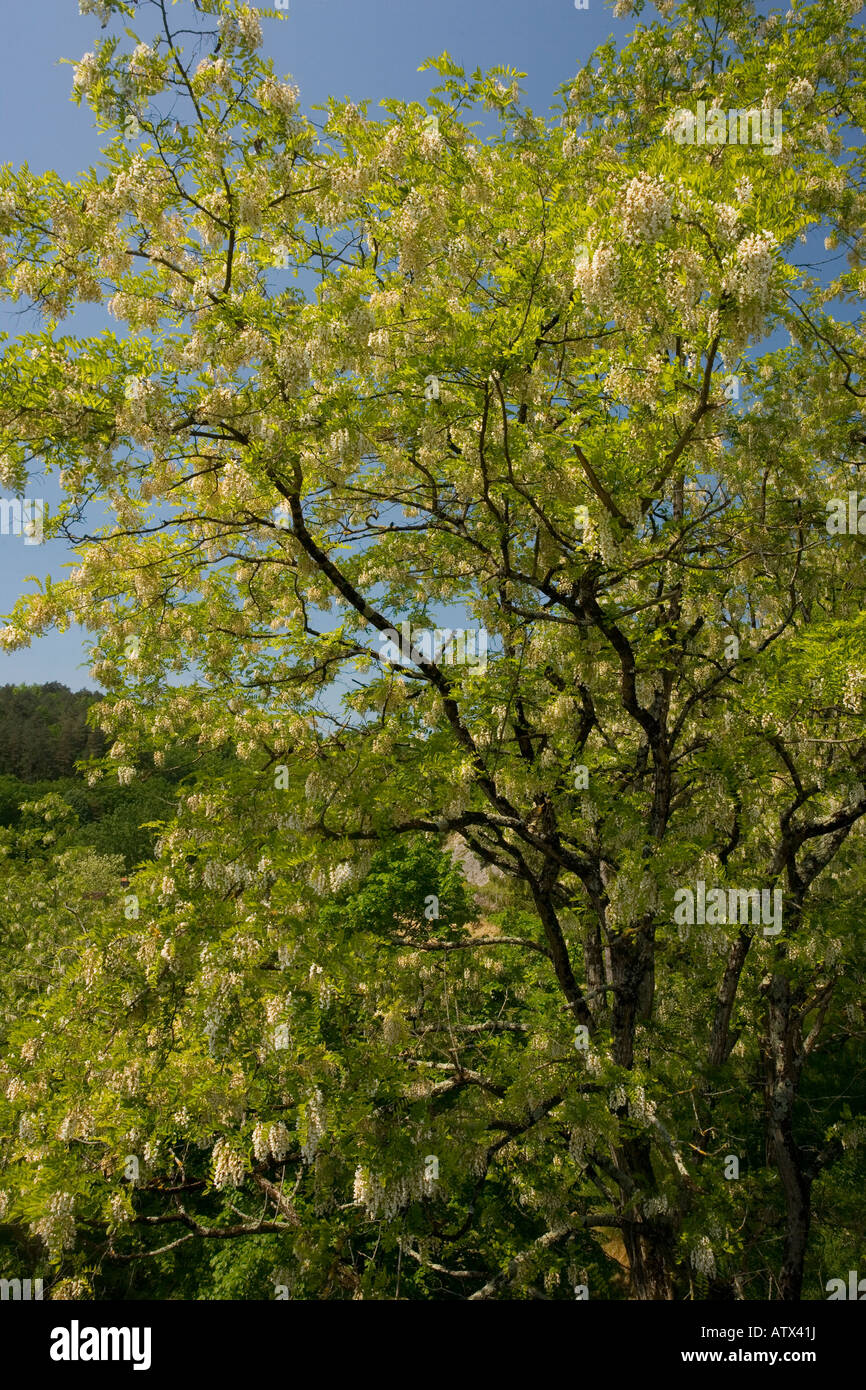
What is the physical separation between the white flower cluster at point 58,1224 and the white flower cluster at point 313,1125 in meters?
1.89

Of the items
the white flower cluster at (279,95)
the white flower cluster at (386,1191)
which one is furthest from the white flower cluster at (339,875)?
the white flower cluster at (279,95)

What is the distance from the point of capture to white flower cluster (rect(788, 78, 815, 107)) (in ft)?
24.6

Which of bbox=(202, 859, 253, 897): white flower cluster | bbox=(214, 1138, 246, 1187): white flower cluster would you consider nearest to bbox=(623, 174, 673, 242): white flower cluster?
bbox=(202, 859, 253, 897): white flower cluster

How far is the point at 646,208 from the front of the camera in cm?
439

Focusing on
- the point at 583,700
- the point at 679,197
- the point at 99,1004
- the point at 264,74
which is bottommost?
the point at 99,1004

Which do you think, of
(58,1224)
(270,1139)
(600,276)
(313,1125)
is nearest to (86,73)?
(600,276)

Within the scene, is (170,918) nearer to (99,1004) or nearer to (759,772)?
(99,1004)

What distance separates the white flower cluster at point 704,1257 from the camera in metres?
6.69

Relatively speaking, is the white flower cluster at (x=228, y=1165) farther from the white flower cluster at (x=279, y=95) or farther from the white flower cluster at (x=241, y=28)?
the white flower cluster at (x=241, y=28)

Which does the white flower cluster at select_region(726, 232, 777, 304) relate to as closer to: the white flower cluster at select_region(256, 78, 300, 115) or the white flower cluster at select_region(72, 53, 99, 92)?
the white flower cluster at select_region(256, 78, 300, 115)

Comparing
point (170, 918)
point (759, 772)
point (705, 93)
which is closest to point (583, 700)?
point (759, 772)

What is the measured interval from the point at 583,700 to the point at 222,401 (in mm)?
4588

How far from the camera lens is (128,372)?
5332 millimetres

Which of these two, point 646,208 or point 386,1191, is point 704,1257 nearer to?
point 386,1191
